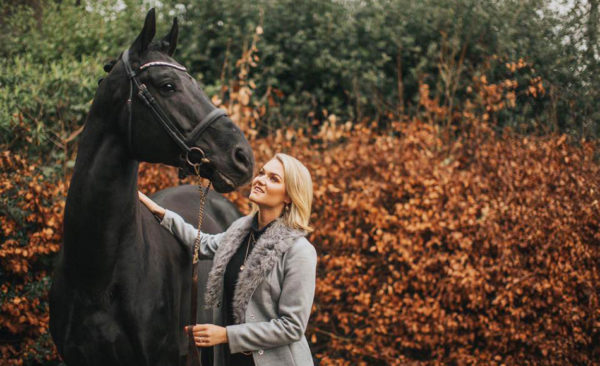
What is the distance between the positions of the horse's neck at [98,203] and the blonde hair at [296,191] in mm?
722

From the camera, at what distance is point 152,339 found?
113 inches

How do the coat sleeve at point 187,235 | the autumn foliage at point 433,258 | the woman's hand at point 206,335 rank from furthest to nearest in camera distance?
the autumn foliage at point 433,258 < the coat sleeve at point 187,235 < the woman's hand at point 206,335

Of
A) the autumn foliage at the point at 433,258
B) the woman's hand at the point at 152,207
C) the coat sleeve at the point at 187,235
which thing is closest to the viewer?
the coat sleeve at the point at 187,235

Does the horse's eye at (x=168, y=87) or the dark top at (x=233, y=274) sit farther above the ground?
the horse's eye at (x=168, y=87)

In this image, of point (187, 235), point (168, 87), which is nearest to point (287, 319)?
point (187, 235)

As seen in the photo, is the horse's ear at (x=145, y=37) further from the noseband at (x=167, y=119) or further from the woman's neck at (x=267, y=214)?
the woman's neck at (x=267, y=214)

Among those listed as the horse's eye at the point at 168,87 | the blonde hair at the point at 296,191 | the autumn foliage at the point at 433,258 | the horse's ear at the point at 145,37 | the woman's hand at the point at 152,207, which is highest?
the horse's ear at the point at 145,37

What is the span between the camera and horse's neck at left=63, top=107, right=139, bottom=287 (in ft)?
8.70

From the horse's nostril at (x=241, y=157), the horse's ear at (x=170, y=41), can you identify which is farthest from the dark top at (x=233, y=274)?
the horse's ear at (x=170, y=41)

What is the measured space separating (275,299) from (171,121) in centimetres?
92

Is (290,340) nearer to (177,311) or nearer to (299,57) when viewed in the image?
(177,311)

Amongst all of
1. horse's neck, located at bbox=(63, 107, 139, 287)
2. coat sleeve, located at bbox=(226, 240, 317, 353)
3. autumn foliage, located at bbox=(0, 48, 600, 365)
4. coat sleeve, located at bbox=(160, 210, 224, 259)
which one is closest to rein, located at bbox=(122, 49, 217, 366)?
horse's neck, located at bbox=(63, 107, 139, 287)

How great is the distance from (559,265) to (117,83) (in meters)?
3.80

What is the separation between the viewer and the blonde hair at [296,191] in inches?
106
